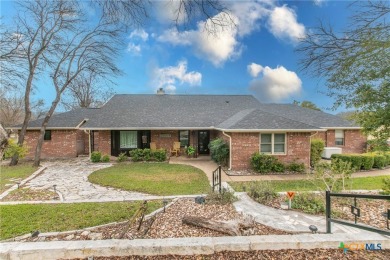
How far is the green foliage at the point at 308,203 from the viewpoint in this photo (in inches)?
205

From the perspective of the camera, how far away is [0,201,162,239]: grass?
178 inches

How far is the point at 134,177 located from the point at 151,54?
20.1ft

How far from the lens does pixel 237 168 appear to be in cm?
1142

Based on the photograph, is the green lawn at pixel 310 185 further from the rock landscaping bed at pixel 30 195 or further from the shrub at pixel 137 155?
the shrub at pixel 137 155

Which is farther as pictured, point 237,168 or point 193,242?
point 237,168

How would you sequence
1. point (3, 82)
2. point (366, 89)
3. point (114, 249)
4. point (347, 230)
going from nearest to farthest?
point (114, 249) → point (347, 230) → point (366, 89) → point (3, 82)

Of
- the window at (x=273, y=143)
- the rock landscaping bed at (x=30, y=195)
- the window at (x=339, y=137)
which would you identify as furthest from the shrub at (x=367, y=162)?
the rock landscaping bed at (x=30, y=195)

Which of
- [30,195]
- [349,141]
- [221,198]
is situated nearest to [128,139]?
[30,195]

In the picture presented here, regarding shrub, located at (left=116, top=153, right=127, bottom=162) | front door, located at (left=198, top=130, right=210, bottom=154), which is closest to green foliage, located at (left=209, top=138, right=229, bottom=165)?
front door, located at (left=198, top=130, right=210, bottom=154)

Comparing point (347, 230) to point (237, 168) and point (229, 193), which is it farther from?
point (237, 168)

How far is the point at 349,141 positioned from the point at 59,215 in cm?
1872

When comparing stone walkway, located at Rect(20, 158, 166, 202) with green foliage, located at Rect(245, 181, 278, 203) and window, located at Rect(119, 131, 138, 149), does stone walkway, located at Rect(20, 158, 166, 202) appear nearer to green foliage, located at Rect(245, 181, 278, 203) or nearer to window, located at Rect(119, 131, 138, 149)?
green foliage, located at Rect(245, 181, 278, 203)

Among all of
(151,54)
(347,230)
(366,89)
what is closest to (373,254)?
(347,230)

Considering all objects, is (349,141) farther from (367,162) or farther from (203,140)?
(203,140)
